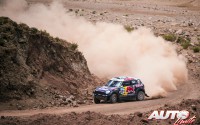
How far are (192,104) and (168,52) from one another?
21066mm

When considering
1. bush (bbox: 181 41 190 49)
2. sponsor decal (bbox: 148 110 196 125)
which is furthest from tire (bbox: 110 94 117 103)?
bush (bbox: 181 41 190 49)

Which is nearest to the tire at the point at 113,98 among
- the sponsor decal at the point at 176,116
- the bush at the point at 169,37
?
the sponsor decal at the point at 176,116

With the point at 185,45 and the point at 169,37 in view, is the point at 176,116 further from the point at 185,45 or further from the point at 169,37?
the point at 169,37

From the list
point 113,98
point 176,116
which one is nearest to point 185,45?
point 113,98

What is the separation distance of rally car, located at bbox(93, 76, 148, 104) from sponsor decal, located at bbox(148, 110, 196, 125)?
5.84 m

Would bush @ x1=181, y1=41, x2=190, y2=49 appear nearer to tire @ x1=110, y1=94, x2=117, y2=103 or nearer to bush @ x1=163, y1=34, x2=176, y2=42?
bush @ x1=163, y1=34, x2=176, y2=42

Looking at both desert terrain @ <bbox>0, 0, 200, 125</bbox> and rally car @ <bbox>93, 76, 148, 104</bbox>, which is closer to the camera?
desert terrain @ <bbox>0, 0, 200, 125</bbox>

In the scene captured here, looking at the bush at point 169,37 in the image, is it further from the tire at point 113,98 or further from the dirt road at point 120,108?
the tire at point 113,98

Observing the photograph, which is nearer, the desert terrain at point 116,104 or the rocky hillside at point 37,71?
the desert terrain at point 116,104

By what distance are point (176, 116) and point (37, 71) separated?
9852 mm

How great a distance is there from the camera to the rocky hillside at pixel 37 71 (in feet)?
83.9

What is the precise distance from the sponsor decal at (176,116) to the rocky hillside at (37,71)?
258 inches

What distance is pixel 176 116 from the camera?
2267cm

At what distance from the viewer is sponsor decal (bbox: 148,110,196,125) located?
22.1m
